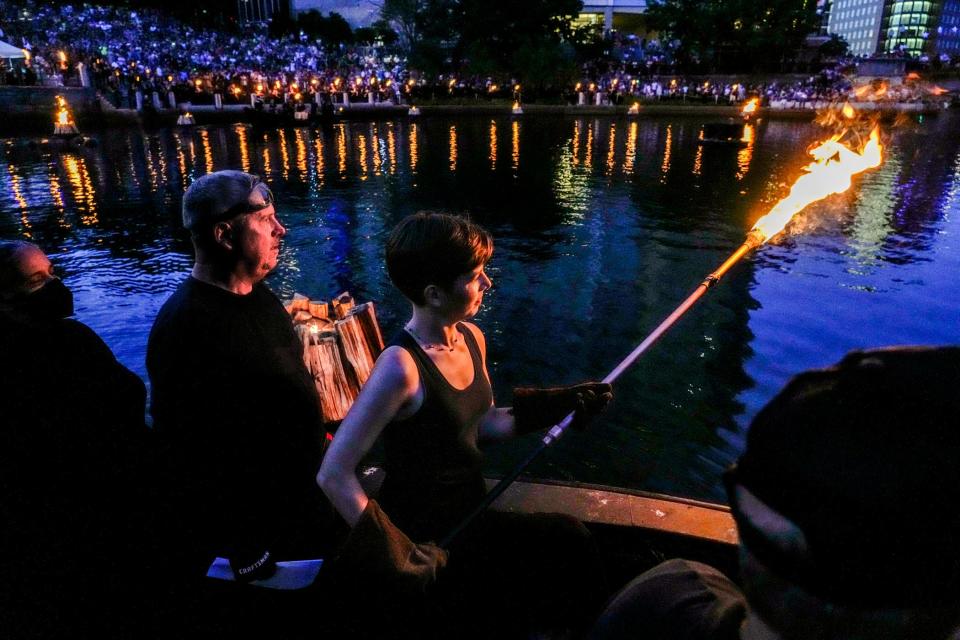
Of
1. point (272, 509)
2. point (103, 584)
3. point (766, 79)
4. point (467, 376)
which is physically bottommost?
point (103, 584)

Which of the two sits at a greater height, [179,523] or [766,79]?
[766,79]

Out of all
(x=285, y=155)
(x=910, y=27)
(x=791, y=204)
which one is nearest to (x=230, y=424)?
(x=791, y=204)

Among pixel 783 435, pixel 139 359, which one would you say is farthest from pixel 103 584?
pixel 139 359

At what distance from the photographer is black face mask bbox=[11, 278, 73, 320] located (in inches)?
93.8

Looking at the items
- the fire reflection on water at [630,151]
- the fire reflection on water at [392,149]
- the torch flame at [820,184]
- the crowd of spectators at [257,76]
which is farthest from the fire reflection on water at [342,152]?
the torch flame at [820,184]

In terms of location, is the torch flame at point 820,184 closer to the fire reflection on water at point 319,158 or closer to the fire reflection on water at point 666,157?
the fire reflection on water at point 666,157

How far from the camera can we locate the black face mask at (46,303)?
7.82 ft

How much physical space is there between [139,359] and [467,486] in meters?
6.77

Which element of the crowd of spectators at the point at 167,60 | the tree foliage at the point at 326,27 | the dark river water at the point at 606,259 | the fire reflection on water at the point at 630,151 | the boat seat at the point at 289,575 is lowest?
the dark river water at the point at 606,259

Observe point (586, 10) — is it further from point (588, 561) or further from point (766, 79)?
point (588, 561)

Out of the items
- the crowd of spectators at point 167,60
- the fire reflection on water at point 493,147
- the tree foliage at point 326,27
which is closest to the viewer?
the fire reflection on water at point 493,147

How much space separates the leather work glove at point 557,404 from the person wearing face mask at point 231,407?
0.98 metres

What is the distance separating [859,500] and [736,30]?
3328 inches

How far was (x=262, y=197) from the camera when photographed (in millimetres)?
2621
